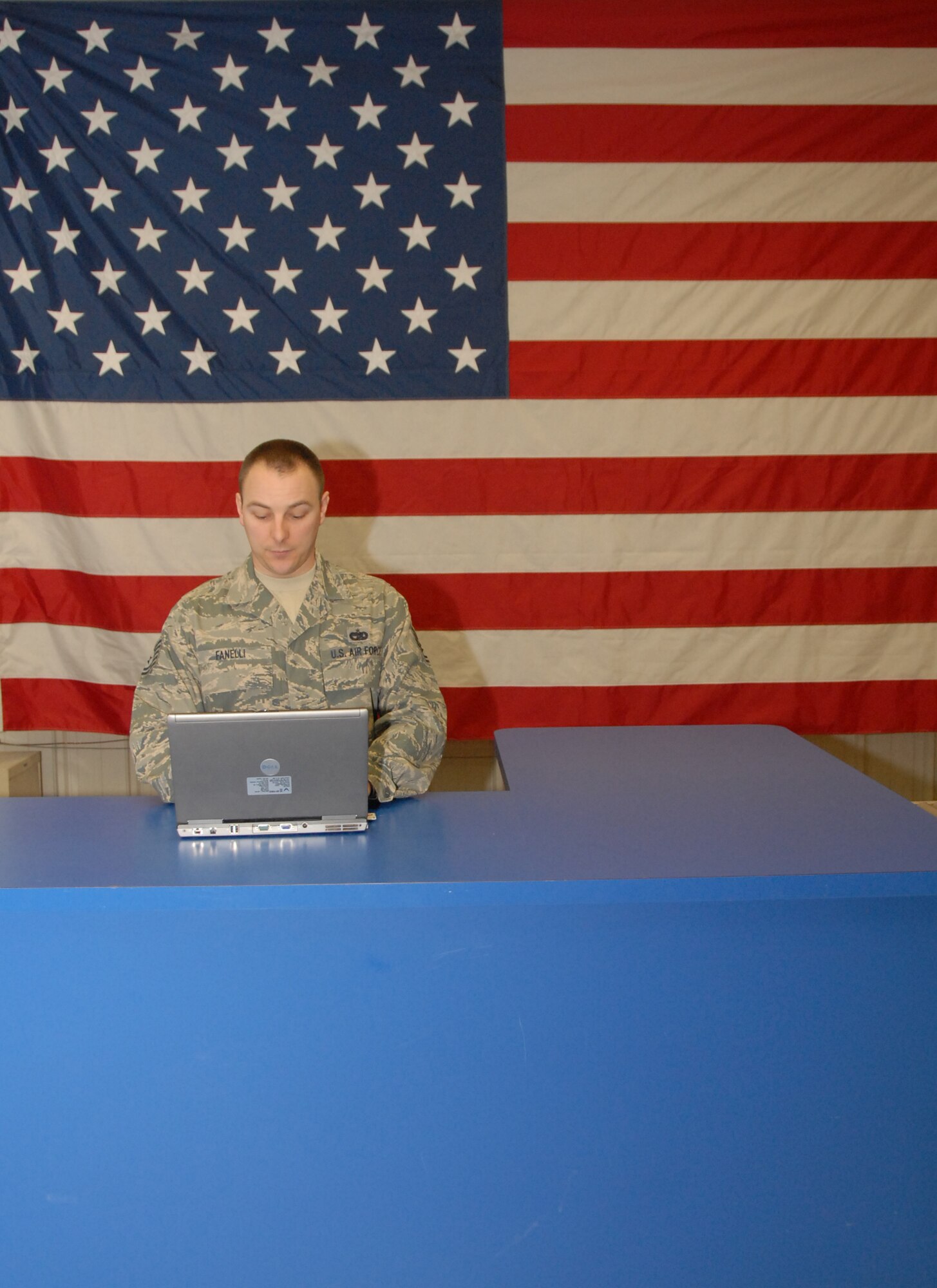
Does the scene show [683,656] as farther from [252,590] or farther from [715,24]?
[715,24]

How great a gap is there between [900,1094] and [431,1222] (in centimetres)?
76

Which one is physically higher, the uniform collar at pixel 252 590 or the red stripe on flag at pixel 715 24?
the red stripe on flag at pixel 715 24

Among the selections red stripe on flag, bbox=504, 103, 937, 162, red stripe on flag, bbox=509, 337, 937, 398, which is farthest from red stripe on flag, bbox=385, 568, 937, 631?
red stripe on flag, bbox=504, 103, 937, 162

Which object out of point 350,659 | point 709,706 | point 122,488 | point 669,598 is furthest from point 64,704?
point 709,706

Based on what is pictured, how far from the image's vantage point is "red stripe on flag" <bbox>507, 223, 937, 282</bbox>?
3166 mm

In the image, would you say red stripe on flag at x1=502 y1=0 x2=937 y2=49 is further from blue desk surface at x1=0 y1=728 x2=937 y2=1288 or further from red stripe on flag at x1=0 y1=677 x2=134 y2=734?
blue desk surface at x1=0 y1=728 x2=937 y2=1288

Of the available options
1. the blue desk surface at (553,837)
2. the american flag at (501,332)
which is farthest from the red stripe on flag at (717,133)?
the blue desk surface at (553,837)

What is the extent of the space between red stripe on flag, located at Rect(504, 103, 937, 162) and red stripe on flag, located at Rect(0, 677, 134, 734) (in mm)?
2004

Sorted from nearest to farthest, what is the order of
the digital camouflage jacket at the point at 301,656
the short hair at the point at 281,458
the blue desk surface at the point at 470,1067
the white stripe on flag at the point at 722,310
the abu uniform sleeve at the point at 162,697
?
the blue desk surface at the point at 470,1067, the abu uniform sleeve at the point at 162,697, the short hair at the point at 281,458, the digital camouflage jacket at the point at 301,656, the white stripe on flag at the point at 722,310

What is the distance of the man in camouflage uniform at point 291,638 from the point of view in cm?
220

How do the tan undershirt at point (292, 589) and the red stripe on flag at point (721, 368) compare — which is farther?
the red stripe on flag at point (721, 368)

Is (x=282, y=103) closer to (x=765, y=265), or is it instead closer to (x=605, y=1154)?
(x=765, y=265)

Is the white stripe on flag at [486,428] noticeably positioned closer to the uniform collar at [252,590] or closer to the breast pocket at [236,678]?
the uniform collar at [252,590]

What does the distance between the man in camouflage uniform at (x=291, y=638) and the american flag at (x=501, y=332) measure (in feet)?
2.78
